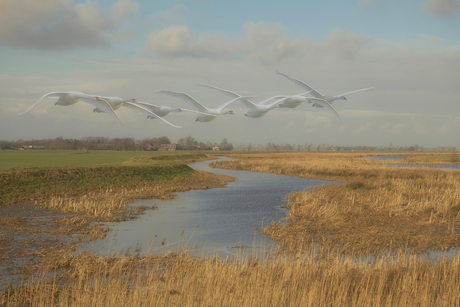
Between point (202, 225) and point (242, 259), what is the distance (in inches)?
450

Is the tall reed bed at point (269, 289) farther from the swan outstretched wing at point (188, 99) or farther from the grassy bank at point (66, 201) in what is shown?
the swan outstretched wing at point (188, 99)

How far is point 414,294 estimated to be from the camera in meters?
9.52

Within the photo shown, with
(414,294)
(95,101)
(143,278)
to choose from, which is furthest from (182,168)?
(95,101)

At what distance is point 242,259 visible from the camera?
11.8m

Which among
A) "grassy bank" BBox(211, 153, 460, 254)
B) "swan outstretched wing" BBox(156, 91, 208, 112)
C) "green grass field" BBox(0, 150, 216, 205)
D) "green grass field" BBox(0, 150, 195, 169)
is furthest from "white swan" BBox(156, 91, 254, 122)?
"green grass field" BBox(0, 150, 195, 169)

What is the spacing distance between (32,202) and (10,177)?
263 inches

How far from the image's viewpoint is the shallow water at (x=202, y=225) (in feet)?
56.3

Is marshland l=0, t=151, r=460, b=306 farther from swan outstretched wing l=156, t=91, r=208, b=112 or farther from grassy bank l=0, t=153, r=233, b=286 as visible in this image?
swan outstretched wing l=156, t=91, r=208, b=112

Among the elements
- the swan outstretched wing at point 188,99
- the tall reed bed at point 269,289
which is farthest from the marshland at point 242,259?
the swan outstretched wing at point 188,99

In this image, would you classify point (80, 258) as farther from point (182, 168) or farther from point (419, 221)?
point (182, 168)

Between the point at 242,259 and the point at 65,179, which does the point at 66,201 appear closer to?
the point at 65,179

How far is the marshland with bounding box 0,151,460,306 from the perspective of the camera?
30.8ft

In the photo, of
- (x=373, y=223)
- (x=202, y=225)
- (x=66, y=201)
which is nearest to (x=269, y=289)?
(x=202, y=225)

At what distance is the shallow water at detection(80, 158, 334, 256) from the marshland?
1036 millimetres
